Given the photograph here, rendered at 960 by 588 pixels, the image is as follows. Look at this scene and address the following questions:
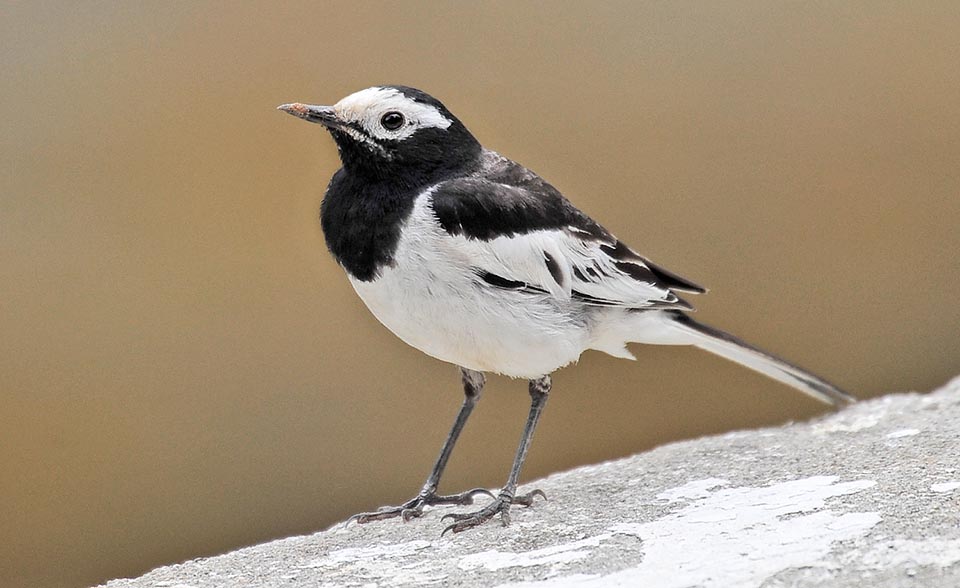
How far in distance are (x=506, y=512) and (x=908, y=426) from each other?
6.74 feet

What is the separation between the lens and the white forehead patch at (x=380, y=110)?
463 cm

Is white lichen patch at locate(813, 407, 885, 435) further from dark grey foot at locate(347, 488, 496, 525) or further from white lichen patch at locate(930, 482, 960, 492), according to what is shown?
dark grey foot at locate(347, 488, 496, 525)

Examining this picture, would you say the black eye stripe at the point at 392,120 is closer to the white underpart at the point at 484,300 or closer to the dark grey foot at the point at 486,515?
the white underpart at the point at 484,300

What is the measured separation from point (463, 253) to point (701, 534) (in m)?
1.32

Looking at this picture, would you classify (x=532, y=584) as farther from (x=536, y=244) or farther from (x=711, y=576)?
(x=536, y=244)

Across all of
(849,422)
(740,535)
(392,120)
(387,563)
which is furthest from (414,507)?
(849,422)

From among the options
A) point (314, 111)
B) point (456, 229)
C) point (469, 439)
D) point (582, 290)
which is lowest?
point (469, 439)

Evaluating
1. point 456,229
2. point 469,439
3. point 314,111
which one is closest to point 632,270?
point 456,229

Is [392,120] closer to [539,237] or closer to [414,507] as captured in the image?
[539,237]

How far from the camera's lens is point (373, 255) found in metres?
4.48

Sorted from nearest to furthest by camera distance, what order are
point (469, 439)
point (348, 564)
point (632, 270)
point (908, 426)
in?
point (348, 564) < point (632, 270) < point (908, 426) < point (469, 439)

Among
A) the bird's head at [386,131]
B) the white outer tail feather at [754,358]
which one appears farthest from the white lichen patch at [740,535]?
the bird's head at [386,131]

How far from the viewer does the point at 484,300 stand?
451 centimetres

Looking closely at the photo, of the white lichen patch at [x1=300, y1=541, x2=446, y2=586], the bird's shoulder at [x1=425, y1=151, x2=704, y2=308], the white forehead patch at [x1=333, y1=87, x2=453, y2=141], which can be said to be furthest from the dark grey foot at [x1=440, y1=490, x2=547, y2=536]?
the white forehead patch at [x1=333, y1=87, x2=453, y2=141]
